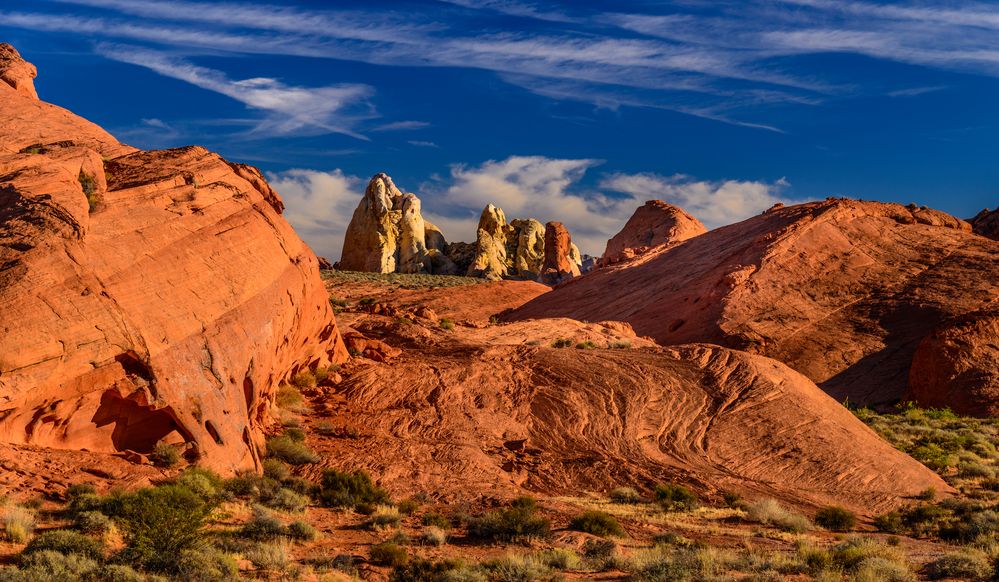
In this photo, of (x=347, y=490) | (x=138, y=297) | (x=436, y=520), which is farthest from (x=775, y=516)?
(x=138, y=297)

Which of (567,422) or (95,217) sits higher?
(95,217)

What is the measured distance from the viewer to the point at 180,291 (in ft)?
58.4

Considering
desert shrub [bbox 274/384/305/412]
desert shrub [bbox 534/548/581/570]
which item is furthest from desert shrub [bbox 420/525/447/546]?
desert shrub [bbox 274/384/305/412]

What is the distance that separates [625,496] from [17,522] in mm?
11699

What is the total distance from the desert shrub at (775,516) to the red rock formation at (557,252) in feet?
249

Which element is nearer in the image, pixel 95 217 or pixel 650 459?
pixel 95 217

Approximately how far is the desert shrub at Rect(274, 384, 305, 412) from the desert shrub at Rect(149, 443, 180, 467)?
561 cm

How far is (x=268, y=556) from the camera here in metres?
12.6

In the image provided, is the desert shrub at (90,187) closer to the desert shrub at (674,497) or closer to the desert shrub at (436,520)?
the desert shrub at (436,520)

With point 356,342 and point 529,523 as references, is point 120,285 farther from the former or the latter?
point 356,342

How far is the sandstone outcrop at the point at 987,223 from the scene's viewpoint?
5972 centimetres

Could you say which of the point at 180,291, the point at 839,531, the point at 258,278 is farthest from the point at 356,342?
the point at 839,531

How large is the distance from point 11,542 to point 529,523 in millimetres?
7939

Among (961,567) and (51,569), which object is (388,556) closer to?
(51,569)
